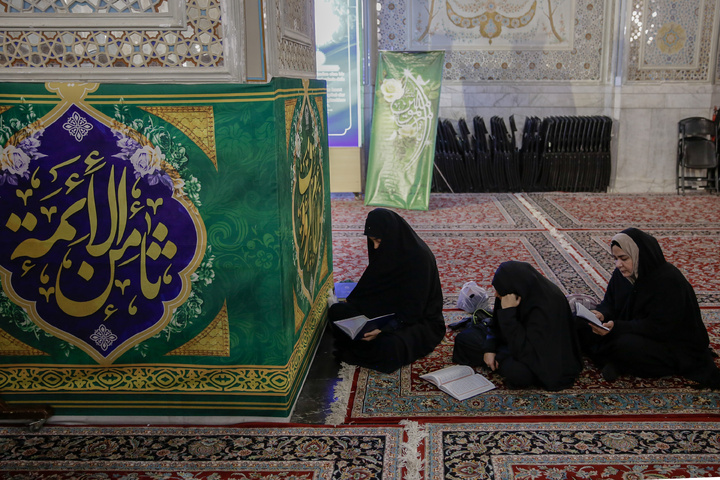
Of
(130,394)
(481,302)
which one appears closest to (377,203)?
(481,302)

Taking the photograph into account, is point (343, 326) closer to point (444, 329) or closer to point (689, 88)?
point (444, 329)

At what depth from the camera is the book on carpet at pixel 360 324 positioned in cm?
256

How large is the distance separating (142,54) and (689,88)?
586 cm

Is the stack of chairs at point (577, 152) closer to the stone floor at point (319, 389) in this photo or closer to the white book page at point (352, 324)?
the stone floor at point (319, 389)

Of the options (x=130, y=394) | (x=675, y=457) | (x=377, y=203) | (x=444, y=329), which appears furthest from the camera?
(x=377, y=203)

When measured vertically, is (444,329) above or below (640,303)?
below

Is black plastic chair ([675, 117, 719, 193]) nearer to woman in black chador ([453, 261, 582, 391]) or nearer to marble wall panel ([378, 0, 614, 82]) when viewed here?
marble wall panel ([378, 0, 614, 82])

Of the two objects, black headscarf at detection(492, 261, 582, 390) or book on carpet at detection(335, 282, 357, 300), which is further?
book on carpet at detection(335, 282, 357, 300)

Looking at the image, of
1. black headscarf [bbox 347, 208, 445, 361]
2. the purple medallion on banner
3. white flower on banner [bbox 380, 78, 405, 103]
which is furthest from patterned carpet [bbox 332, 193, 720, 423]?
white flower on banner [bbox 380, 78, 405, 103]

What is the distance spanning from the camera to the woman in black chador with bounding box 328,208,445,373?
2645 millimetres

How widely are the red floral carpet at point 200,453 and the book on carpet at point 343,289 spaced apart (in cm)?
133

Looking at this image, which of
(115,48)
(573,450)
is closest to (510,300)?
(573,450)

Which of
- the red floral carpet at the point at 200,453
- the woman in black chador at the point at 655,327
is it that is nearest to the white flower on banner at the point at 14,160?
the red floral carpet at the point at 200,453

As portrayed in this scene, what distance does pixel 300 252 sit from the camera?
240cm
